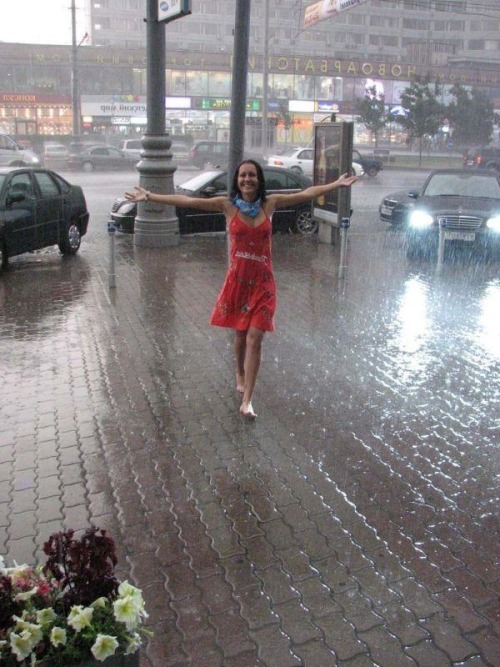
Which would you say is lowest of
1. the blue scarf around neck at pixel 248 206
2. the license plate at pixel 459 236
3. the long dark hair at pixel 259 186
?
the license plate at pixel 459 236

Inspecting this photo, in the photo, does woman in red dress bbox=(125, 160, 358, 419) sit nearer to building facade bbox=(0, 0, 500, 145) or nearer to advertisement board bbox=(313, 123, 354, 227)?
advertisement board bbox=(313, 123, 354, 227)

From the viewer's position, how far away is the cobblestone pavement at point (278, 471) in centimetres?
340

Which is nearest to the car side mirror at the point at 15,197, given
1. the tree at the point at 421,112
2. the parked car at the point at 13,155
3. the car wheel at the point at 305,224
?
the car wheel at the point at 305,224

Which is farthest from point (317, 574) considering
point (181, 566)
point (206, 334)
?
point (206, 334)

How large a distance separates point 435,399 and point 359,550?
8.55 ft

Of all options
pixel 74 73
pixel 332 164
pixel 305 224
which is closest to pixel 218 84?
pixel 74 73

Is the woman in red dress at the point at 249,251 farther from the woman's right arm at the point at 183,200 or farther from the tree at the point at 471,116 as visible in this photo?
the tree at the point at 471,116

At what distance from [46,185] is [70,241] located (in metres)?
1.04

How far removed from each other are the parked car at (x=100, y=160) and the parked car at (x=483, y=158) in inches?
769

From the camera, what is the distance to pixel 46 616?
2.28 metres

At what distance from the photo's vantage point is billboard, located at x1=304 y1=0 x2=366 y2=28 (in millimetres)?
21578

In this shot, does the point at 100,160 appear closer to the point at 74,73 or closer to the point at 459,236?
the point at 74,73

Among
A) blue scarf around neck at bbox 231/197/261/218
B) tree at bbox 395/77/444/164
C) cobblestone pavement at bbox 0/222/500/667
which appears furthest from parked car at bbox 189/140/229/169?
blue scarf around neck at bbox 231/197/261/218

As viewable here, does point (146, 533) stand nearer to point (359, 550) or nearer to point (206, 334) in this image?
point (359, 550)
